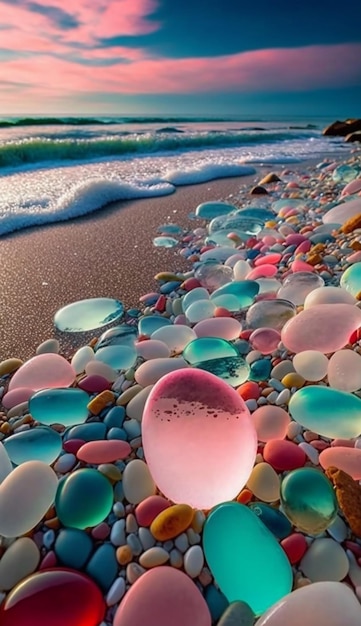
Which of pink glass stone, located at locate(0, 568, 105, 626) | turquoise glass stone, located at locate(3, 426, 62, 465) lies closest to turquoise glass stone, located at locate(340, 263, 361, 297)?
turquoise glass stone, located at locate(3, 426, 62, 465)

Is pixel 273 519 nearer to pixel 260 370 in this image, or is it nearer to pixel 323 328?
pixel 260 370

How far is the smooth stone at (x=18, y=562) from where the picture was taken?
67cm

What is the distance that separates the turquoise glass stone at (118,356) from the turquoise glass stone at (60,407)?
18cm

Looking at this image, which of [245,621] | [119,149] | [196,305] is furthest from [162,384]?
[119,149]

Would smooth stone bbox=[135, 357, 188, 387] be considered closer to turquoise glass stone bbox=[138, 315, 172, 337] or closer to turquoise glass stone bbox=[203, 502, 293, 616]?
turquoise glass stone bbox=[138, 315, 172, 337]

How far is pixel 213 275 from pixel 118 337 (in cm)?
57

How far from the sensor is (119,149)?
19.2 ft

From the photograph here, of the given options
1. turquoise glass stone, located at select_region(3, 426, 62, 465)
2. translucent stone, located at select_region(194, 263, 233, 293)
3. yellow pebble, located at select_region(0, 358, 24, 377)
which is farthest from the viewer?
translucent stone, located at select_region(194, 263, 233, 293)

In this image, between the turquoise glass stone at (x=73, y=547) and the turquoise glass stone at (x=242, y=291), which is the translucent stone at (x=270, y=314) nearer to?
the turquoise glass stone at (x=242, y=291)

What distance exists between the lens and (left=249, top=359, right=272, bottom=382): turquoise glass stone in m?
1.10

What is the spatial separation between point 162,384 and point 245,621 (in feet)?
1.30

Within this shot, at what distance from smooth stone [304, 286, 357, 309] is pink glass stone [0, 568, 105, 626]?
958 mm

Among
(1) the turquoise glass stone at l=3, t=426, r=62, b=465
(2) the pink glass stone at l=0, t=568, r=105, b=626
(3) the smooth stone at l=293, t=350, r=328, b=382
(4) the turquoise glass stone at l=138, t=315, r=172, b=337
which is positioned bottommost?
(2) the pink glass stone at l=0, t=568, r=105, b=626

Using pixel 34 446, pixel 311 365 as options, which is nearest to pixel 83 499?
pixel 34 446
